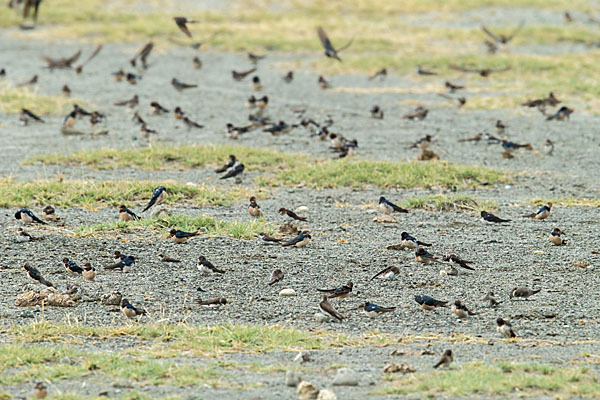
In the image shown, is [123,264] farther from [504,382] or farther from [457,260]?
[504,382]

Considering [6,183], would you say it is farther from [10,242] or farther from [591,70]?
[591,70]

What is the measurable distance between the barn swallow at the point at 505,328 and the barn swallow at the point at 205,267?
2.98m

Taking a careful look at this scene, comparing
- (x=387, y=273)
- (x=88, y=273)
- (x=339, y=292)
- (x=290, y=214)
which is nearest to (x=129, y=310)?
(x=88, y=273)

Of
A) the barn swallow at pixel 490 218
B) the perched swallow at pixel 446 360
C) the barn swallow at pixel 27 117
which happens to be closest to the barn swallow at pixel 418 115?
the barn swallow at pixel 27 117

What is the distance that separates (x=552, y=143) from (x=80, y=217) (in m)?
9.55

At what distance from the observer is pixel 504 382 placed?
636 centimetres

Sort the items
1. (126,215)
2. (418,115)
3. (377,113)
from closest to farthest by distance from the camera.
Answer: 1. (126,215)
2. (418,115)
3. (377,113)

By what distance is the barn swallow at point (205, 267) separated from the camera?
9.60 meters

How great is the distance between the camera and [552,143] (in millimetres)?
18125

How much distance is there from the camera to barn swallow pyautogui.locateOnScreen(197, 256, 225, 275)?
9602 millimetres

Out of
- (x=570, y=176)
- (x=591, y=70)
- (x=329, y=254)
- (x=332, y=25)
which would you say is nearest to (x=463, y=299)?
(x=329, y=254)

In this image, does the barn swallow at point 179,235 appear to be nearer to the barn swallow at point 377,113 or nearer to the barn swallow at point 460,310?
the barn swallow at point 460,310

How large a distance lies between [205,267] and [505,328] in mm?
3189

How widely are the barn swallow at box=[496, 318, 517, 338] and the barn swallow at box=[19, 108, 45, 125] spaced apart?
1452cm
